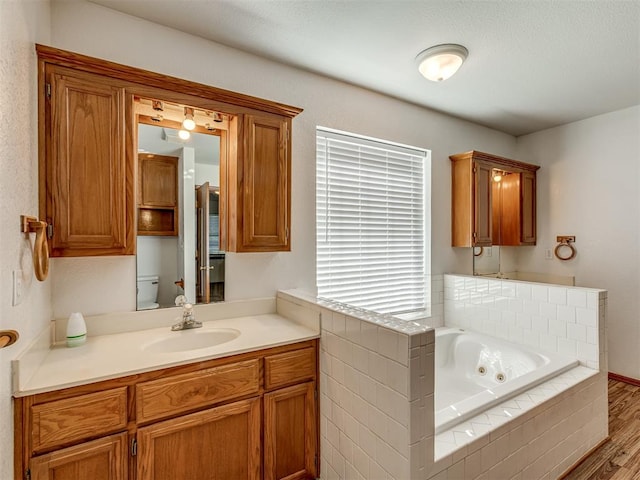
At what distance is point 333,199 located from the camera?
102 inches

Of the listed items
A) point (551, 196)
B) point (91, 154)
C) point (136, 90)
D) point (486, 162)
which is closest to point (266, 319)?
point (91, 154)

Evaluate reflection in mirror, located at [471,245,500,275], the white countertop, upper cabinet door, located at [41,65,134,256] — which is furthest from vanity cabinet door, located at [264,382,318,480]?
reflection in mirror, located at [471,245,500,275]

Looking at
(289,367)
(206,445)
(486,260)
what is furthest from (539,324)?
(206,445)

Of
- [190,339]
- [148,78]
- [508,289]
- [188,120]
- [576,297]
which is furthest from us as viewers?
[508,289]

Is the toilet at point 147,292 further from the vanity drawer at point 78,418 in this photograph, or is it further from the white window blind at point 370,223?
the white window blind at point 370,223

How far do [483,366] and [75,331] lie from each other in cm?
277

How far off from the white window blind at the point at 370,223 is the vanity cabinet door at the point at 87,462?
5.07 feet

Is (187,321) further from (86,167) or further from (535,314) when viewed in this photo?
(535,314)

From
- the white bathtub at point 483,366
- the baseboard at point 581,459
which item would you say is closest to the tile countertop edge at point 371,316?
the white bathtub at point 483,366

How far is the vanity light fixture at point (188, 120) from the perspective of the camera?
1836 mm

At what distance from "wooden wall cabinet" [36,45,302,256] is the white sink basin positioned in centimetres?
49

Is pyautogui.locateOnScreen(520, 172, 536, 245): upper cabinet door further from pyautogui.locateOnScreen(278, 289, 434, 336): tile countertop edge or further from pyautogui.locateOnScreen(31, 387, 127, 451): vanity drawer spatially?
pyautogui.locateOnScreen(31, 387, 127, 451): vanity drawer

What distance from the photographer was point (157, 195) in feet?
6.24

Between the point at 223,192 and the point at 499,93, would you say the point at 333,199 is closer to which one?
the point at 223,192
